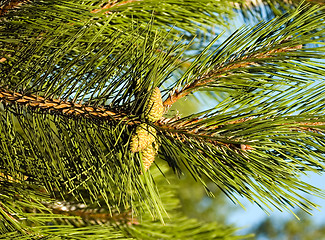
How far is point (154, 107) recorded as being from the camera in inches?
17.8

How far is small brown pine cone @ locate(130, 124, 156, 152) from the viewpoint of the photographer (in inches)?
18.5

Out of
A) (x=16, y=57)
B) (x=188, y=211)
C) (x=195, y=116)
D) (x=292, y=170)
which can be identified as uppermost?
(x=16, y=57)

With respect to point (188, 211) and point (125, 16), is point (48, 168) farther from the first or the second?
point (188, 211)

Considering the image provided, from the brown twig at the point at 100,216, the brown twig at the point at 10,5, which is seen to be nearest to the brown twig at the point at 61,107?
the brown twig at the point at 10,5

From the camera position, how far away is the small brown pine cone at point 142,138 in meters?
0.47

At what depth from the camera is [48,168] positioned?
1.69ft

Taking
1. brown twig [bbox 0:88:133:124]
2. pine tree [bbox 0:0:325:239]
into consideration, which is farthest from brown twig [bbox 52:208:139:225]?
brown twig [bbox 0:88:133:124]

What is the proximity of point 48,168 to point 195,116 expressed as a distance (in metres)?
0.20

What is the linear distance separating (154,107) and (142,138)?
0.04 metres

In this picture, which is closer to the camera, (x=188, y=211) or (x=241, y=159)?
(x=241, y=159)

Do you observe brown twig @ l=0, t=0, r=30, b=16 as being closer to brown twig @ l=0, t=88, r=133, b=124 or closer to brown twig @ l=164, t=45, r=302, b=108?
brown twig @ l=0, t=88, r=133, b=124

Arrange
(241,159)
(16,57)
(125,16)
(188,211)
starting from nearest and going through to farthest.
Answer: (241,159) < (16,57) < (125,16) < (188,211)

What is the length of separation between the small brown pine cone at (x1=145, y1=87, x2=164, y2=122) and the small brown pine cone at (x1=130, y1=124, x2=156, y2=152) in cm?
2

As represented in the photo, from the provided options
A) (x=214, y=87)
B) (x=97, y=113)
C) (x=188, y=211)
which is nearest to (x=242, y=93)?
(x=214, y=87)
